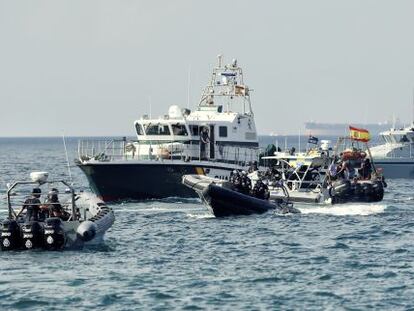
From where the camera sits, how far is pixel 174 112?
53.9 m

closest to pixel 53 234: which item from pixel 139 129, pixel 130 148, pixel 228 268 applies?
pixel 228 268

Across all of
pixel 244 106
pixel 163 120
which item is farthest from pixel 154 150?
pixel 244 106

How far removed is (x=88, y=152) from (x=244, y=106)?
953 centimetres

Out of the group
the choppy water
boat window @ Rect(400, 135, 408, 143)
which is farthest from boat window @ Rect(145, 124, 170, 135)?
boat window @ Rect(400, 135, 408, 143)

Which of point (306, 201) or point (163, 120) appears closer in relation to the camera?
point (306, 201)

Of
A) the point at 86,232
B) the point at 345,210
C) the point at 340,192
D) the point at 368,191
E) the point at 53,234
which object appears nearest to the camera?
the point at 53,234

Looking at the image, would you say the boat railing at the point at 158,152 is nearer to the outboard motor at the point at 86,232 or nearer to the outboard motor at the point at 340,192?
the outboard motor at the point at 340,192

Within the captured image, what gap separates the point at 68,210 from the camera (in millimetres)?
33562

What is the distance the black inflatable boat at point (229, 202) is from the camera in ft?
135

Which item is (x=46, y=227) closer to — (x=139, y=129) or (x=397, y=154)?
(x=139, y=129)

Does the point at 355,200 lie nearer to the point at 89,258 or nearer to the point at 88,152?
the point at 88,152

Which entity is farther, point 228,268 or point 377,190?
point 377,190

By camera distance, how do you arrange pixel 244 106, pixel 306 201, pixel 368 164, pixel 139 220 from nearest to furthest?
1. pixel 139 220
2. pixel 306 201
3. pixel 368 164
4. pixel 244 106

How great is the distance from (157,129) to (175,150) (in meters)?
2.38
